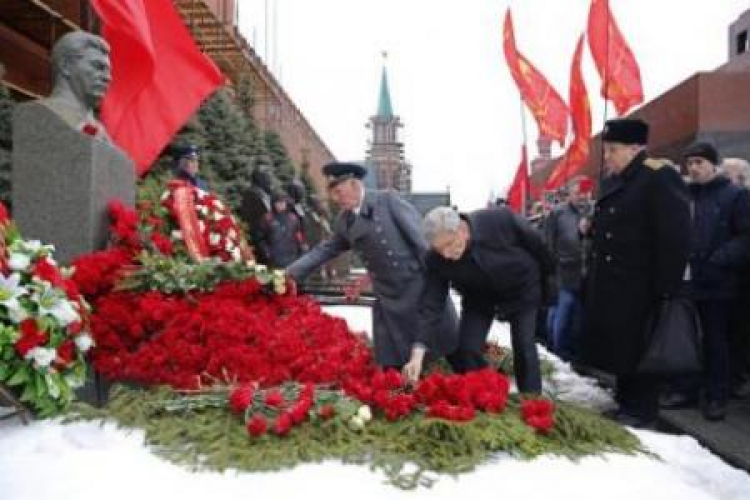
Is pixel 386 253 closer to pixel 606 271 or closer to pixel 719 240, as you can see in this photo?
pixel 606 271

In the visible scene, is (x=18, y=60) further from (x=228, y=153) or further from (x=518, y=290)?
(x=518, y=290)

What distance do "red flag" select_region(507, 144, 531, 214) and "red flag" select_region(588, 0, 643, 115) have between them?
133 inches

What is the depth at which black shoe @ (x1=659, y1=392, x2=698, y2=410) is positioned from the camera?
566cm

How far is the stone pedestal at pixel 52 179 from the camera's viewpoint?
481 cm

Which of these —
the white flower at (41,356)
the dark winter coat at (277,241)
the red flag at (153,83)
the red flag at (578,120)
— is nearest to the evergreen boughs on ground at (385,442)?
Result: the white flower at (41,356)

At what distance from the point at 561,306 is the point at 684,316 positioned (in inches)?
106

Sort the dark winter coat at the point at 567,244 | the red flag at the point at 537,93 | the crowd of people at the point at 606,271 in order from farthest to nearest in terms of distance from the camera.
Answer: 1. the red flag at the point at 537,93
2. the dark winter coat at the point at 567,244
3. the crowd of people at the point at 606,271

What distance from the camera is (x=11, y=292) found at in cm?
347

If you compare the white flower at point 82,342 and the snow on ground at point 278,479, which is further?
the white flower at point 82,342

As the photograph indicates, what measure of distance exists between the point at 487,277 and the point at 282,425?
5.42 feet

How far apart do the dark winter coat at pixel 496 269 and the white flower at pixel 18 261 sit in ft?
6.35

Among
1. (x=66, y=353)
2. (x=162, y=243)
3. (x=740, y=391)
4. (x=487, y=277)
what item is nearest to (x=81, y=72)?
(x=162, y=243)

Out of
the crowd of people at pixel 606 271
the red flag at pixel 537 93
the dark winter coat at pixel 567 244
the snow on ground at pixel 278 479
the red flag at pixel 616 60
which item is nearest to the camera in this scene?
the snow on ground at pixel 278 479

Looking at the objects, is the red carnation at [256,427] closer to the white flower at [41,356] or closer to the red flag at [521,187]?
the white flower at [41,356]
